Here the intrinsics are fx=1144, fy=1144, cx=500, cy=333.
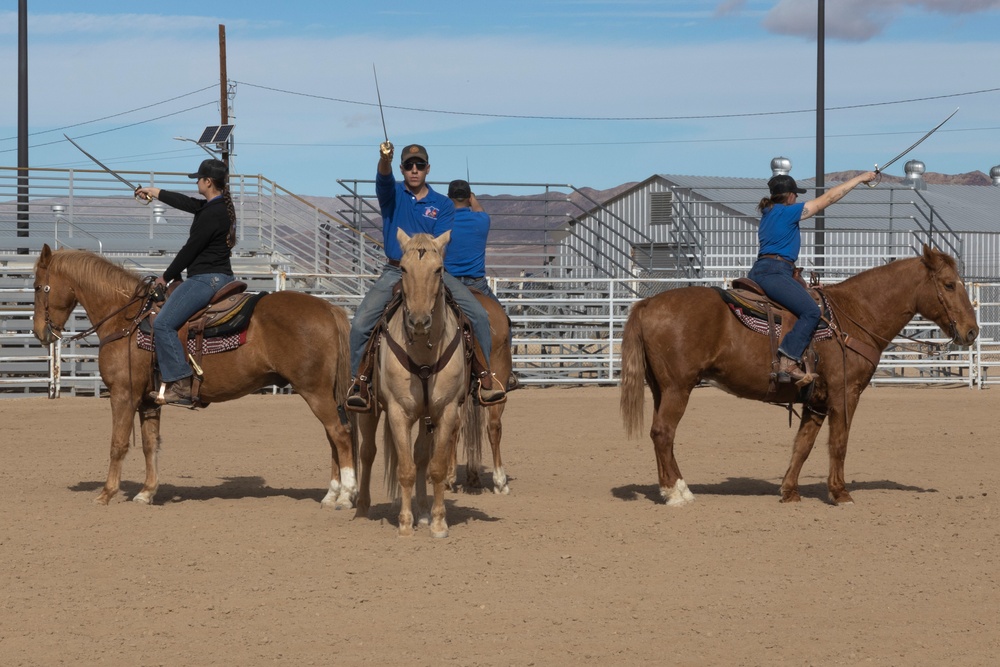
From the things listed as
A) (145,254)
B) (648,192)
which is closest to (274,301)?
(145,254)

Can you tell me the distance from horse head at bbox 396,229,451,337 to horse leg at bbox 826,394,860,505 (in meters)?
3.73

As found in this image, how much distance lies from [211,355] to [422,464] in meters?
1.95

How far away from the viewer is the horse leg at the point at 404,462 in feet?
23.5

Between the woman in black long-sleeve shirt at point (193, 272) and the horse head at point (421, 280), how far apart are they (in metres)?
2.36

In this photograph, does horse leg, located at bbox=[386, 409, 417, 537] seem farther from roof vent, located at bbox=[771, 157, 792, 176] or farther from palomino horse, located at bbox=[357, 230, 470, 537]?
roof vent, located at bbox=[771, 157, 792, 176]

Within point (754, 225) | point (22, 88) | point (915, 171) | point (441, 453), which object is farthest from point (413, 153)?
point (915, 171)

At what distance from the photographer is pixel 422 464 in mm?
7715

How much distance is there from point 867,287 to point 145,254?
58.0ft

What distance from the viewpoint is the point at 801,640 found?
5105 mm

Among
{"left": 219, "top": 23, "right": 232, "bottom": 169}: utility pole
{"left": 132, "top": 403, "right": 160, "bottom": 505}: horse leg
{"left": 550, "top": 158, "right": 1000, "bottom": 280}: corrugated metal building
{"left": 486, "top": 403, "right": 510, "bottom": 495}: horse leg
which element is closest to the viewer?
{"left": 132, "top": 403, "right": 160, "bottom": 505}: horse leg

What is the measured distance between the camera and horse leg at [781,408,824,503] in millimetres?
8773

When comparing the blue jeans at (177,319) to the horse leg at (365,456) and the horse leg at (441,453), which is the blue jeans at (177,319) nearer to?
the horse leg at (365,456)

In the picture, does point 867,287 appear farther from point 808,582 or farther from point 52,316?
point 52,316

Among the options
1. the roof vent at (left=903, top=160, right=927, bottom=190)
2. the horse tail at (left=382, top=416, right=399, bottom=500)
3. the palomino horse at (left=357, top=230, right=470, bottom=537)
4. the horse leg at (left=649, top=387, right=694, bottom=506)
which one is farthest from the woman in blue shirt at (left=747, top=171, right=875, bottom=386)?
the roof vent at (left=903, top=160, right=927, bottom=190)
